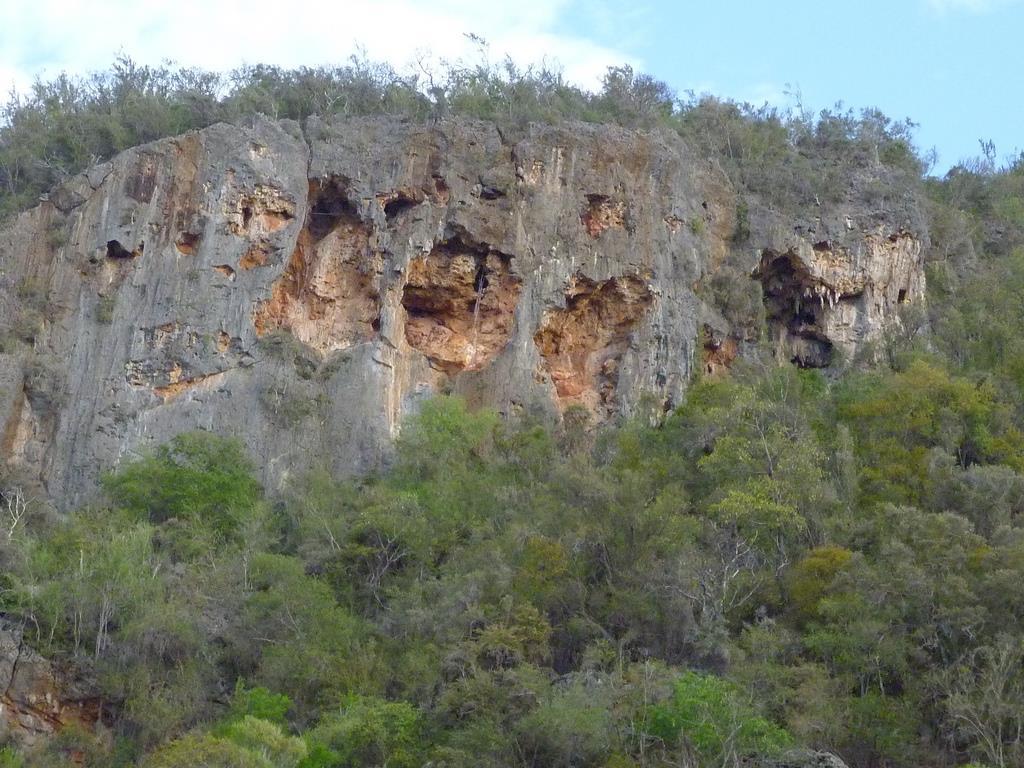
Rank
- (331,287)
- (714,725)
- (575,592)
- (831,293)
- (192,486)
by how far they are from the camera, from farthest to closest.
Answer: (831,293) < (331,287) < (192,486) < (575,592) < (714,725)

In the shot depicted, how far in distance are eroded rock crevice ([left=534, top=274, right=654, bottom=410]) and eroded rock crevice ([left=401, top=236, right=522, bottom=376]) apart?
1.34m

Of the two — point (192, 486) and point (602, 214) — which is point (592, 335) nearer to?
point (602, 214)

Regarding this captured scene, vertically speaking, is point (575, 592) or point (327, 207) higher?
point (327, 207)

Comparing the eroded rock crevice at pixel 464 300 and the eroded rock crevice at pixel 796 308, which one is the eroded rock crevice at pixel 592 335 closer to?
the eroded rock crevice at pixel 464 300

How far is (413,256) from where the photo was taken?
44844mm

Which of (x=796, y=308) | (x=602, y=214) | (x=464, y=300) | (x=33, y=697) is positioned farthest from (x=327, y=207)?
(x=33, y=697)

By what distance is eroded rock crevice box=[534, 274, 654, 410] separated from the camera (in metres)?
45.8

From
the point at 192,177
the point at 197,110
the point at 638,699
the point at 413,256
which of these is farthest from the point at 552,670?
the point at 197,110

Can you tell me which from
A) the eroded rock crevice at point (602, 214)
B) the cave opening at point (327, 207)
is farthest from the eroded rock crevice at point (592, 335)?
the cave opening at point (327, 207)

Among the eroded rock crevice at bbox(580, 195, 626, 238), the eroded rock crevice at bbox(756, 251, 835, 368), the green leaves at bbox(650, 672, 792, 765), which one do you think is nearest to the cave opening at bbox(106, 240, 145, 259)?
the eroded rock crevice at bbox(580, 195, 626, 238)

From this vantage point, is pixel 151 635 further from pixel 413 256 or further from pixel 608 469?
pixel 413 256

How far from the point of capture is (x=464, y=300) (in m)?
46.0

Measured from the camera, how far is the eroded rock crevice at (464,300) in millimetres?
45500

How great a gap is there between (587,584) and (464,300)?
43.9 ft
